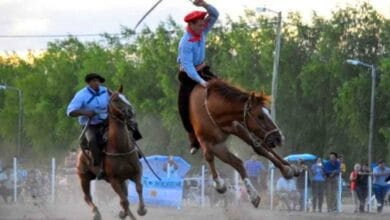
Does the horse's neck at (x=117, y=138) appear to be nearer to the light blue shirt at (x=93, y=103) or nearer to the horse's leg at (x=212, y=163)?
the light blue shirt at (x=93, y=103)

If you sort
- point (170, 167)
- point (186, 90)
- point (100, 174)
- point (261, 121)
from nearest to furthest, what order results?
point (261, 121) < point (186, 90) < point (100, 174) < point (170, 167)

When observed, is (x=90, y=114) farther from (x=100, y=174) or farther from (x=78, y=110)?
(x=100, y=174)

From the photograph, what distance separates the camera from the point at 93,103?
19.0m

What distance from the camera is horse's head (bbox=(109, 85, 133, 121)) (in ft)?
61.9

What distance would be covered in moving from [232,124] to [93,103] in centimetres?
441

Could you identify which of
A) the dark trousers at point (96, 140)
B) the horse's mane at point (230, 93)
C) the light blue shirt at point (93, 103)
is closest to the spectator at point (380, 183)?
the dark trousers at point (96, 140)

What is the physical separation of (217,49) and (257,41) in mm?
3151

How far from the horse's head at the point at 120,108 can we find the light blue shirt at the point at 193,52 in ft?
10.1

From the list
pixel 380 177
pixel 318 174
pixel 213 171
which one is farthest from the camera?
pixel 380 177

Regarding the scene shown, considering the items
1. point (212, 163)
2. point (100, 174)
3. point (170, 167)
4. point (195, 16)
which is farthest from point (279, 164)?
point (170, 167)

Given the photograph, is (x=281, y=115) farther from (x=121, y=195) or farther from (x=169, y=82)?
(x=121, y=195)

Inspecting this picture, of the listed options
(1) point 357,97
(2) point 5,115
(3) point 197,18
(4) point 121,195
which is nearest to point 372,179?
(4) point 121,195

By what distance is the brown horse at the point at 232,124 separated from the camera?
49.4 ft

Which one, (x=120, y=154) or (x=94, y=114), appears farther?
(x=120, y=154)
